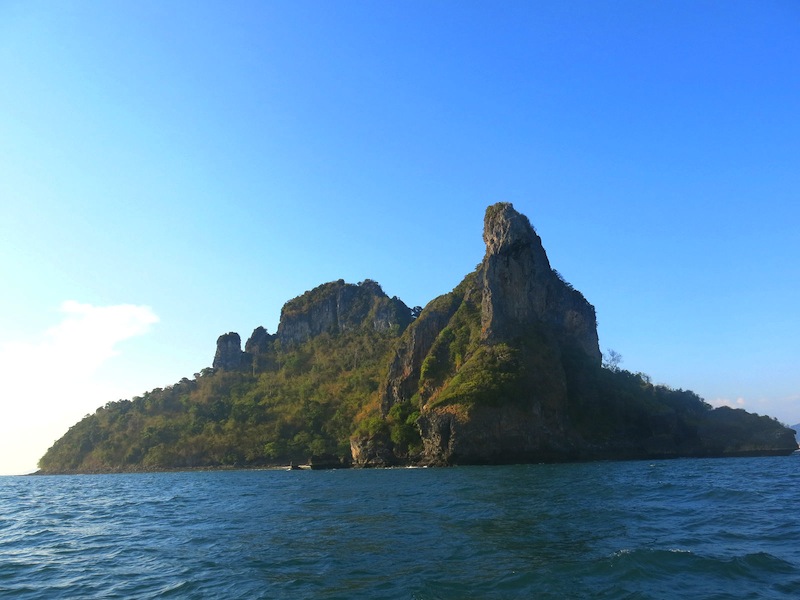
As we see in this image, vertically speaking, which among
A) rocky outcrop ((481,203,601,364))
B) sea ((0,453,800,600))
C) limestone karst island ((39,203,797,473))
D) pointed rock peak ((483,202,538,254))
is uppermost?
pointed rock peak ((483,202,538,254))

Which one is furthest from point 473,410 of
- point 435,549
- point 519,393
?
point 435,549

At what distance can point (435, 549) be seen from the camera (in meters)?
20.4

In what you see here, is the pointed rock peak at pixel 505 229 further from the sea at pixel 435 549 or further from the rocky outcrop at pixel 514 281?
the sea at pixel 435 549

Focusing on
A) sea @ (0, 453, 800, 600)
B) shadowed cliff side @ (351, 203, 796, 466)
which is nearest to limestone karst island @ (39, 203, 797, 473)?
shadowed cliff side @ (351, 203, 796, 466)

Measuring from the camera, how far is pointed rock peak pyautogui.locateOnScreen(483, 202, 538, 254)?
402 ft

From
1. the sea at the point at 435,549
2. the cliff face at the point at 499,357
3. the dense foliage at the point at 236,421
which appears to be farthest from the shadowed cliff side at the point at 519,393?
the sea at the point at 435,549

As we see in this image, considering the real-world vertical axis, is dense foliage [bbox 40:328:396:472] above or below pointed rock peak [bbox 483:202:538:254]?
below

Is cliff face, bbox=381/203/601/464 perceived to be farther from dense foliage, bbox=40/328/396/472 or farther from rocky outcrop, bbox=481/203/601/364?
dense foliage, bbox=40/328/396/472

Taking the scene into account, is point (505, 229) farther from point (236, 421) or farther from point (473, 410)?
point (236, 421)

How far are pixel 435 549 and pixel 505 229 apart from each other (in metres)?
109

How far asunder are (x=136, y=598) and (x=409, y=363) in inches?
4670

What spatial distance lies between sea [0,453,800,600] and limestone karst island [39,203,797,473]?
63.8 meters

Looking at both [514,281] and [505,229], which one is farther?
[505,229]

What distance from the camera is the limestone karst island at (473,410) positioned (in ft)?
328
